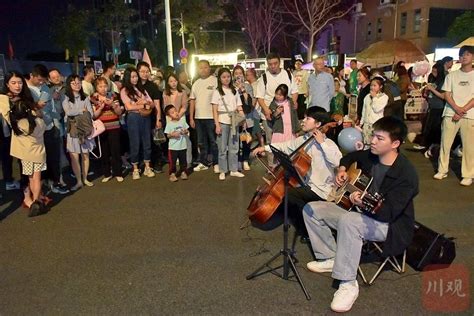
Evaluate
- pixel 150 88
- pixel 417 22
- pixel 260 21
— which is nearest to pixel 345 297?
pixel 150 88

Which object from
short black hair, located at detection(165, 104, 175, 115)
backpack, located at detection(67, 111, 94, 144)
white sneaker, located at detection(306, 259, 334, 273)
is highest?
short black hair, located at detection(165, 104, 175, 115)

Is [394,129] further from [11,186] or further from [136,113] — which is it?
[11,186]

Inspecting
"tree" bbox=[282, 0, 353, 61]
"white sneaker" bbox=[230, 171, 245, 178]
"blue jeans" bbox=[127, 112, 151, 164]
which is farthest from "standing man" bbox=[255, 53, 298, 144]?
"tree" bbox=[282, 0, 353, 61]

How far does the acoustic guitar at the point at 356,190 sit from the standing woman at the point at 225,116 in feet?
10.9

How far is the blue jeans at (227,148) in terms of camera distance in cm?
674

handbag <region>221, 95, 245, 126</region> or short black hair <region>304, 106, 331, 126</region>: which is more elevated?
short black hair <region>304, 106, 331, 126</region>

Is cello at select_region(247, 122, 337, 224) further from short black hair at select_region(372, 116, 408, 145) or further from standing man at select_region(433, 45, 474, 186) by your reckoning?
standing man at select_region(433, 45, 474, 186)

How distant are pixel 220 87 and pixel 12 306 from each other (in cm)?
438

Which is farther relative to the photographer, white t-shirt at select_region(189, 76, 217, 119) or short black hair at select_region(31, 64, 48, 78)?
white t-shirt at select_region(189, 76, 217, 119)

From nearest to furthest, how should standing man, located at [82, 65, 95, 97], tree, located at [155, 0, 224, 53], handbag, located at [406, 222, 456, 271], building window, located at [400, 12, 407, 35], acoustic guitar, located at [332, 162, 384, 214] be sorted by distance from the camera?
acoustic guitar, located at [332, 162, 384, 214] < handbag, located at [406, 222, 456, 271] < standing man, located at [82, 65, 95, 97] < tree, located at [155, 0, 224, 53] < building window, located at [400, 12, 407, 35]

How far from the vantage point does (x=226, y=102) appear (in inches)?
259

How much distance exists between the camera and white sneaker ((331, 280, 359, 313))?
121 inches

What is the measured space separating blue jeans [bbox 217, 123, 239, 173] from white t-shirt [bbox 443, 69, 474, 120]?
11.1ft

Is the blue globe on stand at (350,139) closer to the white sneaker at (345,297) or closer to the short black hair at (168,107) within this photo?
the white sneaker at (345,297)
